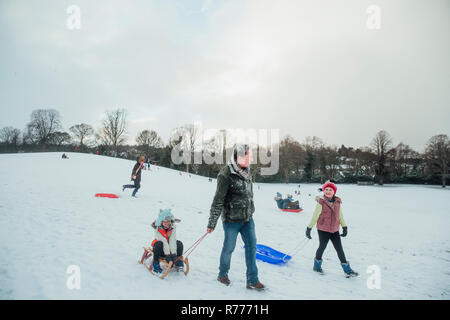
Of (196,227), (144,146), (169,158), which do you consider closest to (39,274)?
(196,227)

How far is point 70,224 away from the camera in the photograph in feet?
18.6

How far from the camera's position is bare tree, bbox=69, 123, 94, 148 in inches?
2420

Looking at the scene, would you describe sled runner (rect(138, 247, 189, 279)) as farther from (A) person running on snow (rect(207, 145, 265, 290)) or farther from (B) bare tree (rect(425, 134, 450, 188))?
(B) bare tree (rect(425, 134, 450, 188))

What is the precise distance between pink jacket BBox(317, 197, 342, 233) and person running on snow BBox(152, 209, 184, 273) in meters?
2.77

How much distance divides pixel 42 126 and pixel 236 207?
67776mm

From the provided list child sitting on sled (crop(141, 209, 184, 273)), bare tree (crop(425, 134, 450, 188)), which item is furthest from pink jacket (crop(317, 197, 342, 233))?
bare tree (crop(425, 134, 450, 188))

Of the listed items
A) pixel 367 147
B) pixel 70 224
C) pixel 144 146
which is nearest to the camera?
pixel 70 224

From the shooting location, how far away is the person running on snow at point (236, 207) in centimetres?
315

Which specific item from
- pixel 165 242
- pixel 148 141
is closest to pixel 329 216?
pixel 165 242

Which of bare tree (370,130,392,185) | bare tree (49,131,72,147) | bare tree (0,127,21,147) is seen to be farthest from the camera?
bare tree (0,127,21,147)

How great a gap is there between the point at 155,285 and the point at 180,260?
564 millimetres

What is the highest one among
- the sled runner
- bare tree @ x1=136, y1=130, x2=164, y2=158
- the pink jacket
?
bare tree @ x1=136, y1=130, x2=164, y2=158
